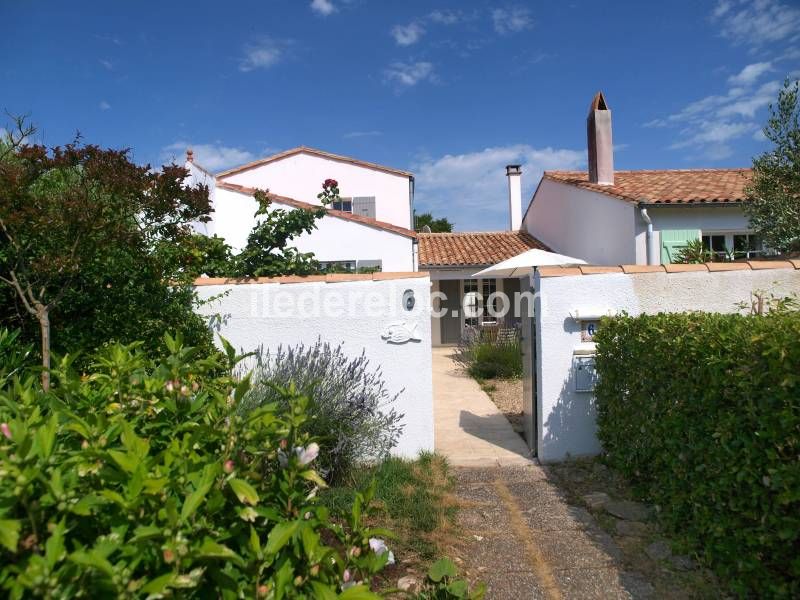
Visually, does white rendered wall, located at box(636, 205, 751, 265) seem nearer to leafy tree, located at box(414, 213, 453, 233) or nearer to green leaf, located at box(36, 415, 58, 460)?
green leaf, located at box(36, 415, 58, 460)

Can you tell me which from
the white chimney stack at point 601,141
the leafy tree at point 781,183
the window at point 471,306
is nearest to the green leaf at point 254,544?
the leafy tree at point 781,183

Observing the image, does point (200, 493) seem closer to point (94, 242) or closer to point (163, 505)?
point (163, 505)

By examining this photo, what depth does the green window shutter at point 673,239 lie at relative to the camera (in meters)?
12.4

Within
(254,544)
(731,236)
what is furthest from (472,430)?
(731,236)

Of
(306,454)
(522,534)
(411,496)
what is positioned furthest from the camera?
(411,496)

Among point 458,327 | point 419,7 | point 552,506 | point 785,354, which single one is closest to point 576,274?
point 552,506

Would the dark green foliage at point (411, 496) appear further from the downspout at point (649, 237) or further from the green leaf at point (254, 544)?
the downspout at point (649, 237)

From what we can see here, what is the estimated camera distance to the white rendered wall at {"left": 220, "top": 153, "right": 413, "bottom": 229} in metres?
18.8

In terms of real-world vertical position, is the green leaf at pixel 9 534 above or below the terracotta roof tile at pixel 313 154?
below

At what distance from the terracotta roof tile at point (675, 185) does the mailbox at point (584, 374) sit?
7581mm

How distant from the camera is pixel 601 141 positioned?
48.2 ft

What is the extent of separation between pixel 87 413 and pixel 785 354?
11.9ft

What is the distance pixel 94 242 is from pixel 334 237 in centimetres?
975

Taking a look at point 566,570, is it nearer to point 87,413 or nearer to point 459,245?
point 87,413
